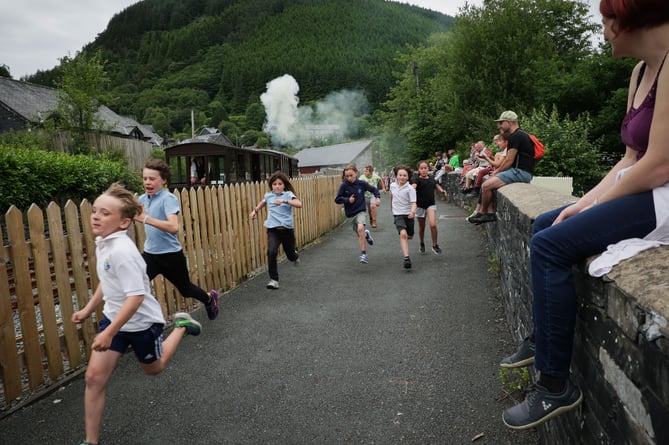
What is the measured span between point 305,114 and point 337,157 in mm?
55093

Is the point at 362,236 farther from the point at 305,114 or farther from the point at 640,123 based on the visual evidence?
the point at 305,114

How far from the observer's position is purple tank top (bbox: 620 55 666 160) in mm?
1854

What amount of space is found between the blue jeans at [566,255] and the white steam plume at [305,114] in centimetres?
11181

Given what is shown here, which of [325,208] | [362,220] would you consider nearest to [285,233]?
[362,220]

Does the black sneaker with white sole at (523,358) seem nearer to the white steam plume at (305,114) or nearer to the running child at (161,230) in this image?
the running child at (161,230)

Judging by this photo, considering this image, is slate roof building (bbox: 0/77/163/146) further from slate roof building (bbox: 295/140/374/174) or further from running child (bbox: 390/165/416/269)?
running child (bbox: 390/165/416/269)

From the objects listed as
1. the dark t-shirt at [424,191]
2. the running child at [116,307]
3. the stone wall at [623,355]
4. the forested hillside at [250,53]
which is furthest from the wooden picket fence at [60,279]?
the forested hillside at [250,53]

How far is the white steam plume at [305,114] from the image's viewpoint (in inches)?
4500

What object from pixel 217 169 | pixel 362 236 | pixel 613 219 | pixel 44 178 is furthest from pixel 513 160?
pixel 217 169

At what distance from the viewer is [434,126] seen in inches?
1341

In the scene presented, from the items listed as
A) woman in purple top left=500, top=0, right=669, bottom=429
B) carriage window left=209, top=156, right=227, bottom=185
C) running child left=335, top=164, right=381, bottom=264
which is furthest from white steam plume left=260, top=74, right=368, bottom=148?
woman in purple top left=500, top=0, right=669, bottom=429

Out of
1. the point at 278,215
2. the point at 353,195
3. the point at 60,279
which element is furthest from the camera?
the point at 353,195

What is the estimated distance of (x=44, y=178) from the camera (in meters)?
14.1

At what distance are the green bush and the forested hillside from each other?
9755 cm
